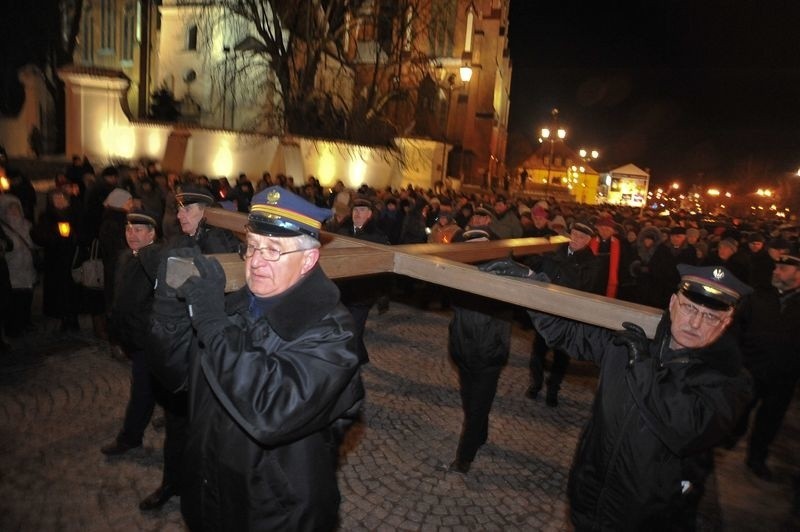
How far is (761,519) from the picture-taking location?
4.77 metres

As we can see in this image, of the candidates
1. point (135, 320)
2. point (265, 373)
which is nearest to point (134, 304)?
point (135, 320)

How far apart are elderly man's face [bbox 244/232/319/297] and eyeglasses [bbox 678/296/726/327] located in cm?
189

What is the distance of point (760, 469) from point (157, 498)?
592 centimetres

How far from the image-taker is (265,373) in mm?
1952

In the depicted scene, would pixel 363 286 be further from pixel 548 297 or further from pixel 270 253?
pixel 270 253

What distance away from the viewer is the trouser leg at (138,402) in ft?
14.5

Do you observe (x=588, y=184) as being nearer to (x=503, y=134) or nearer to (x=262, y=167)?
(x=503, y=134)

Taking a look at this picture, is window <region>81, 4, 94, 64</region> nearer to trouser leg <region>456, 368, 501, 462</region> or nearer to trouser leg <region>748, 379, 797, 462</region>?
trouser leg <region>456, 368, 501, 462</region>

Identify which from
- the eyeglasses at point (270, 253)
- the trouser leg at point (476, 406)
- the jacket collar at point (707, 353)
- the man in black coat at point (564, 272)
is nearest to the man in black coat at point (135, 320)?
the eyeglasses at point (270, 253)

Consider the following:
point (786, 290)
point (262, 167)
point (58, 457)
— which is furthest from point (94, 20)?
point (786, 290)

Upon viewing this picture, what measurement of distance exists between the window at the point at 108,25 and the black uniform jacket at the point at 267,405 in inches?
1611

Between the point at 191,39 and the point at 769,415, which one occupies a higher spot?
the point at 191,39

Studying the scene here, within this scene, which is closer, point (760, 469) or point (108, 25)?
point (760, 469)

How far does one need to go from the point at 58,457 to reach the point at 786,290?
7195 mm
